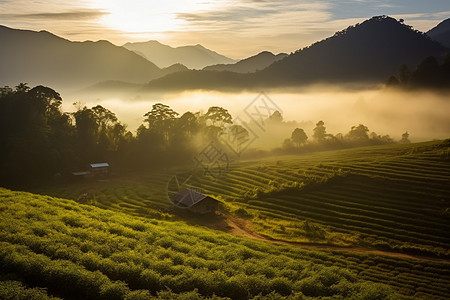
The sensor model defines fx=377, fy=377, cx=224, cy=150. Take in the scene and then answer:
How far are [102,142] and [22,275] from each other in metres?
79.0

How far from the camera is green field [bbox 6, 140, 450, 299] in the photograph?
893 inches

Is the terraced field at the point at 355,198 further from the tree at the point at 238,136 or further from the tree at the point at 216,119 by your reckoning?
the tree at the point at 216,119

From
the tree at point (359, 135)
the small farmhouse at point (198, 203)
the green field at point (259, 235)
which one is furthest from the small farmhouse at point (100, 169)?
the tree at point (359, 135)

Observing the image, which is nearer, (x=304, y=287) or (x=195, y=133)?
(x=304, y=287)

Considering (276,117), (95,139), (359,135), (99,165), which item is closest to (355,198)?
(99,165)

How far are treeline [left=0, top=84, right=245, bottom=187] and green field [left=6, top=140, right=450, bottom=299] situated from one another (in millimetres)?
8083

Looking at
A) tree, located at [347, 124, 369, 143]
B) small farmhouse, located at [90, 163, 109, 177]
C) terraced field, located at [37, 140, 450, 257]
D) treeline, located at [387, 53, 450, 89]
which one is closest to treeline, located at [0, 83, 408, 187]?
tree, located at [347, 124, 369, 143]


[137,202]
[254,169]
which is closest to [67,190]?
[137,202]

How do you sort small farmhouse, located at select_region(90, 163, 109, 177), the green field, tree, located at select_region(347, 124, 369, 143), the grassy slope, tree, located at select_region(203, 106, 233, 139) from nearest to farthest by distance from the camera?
the grassy slope
the green field
small farmhouse, located at select_region(90, 163, 109, 177)
tree, located at select_region(203, 106, 233, 139)
tree, located at select_region(347, 124, 369, 143)

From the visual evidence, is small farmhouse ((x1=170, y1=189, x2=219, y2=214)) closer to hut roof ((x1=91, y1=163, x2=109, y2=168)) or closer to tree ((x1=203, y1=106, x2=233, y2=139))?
hut roof ((x1=91, y1=163, x2=109, y2=168))

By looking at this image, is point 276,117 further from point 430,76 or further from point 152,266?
point 152,266

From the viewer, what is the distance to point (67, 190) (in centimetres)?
7444

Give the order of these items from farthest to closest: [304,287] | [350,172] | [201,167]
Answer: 1. [201,167]
2. [350,172]
3. [304,287]

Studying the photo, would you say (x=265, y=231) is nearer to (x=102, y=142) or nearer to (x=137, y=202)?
(x=137, y=202)
